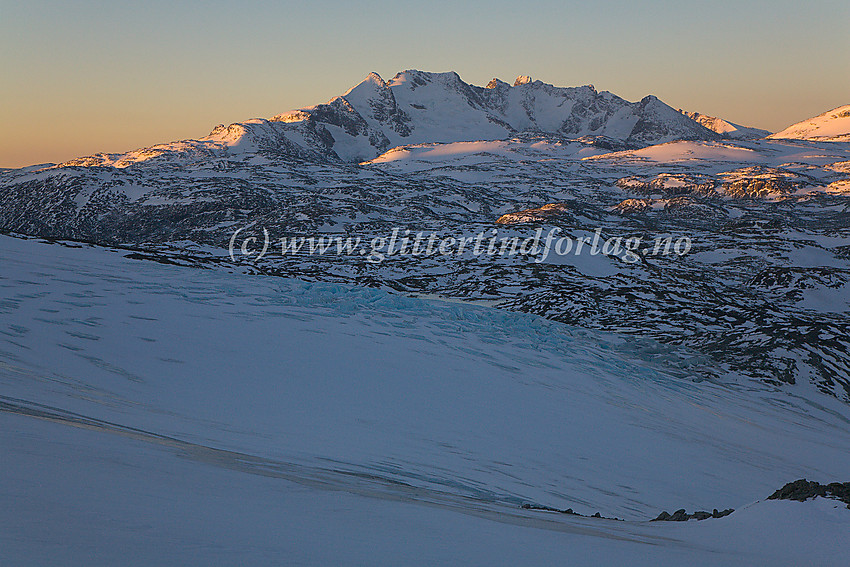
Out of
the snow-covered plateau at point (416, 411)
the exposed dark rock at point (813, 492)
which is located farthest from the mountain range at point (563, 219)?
the exposed dark rock at point (813, 492)

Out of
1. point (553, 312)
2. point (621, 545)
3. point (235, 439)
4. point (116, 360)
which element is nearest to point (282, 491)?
point (621, 545)

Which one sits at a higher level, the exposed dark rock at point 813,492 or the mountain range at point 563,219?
the mountain range at point 563,219

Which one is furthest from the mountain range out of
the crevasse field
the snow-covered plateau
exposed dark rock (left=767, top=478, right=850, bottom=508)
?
exposed dark rock (left=767, top=478, right=850, bottom=508)

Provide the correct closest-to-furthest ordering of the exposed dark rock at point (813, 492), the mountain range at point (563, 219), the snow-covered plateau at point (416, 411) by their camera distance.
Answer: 1. the snow-covered plateau at point (416, 411)
2. the exposed dark rock at point (813, 492)
3. the mountain range at point (563, 219)

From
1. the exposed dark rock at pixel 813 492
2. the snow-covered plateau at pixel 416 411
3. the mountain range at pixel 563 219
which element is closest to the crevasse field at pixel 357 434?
the snow-covered plateau at pixel 416 411

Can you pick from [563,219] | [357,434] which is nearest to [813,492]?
[357,434]

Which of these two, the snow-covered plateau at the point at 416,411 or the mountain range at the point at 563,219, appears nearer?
the snow-covered plateau at the point at 416,411

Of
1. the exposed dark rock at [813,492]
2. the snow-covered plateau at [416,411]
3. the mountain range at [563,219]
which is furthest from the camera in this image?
the mountain range at [563,219]

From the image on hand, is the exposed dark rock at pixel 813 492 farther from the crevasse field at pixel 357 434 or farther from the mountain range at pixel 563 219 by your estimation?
the mountain range at pixel 563 219

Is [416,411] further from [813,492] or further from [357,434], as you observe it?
[813,492]
